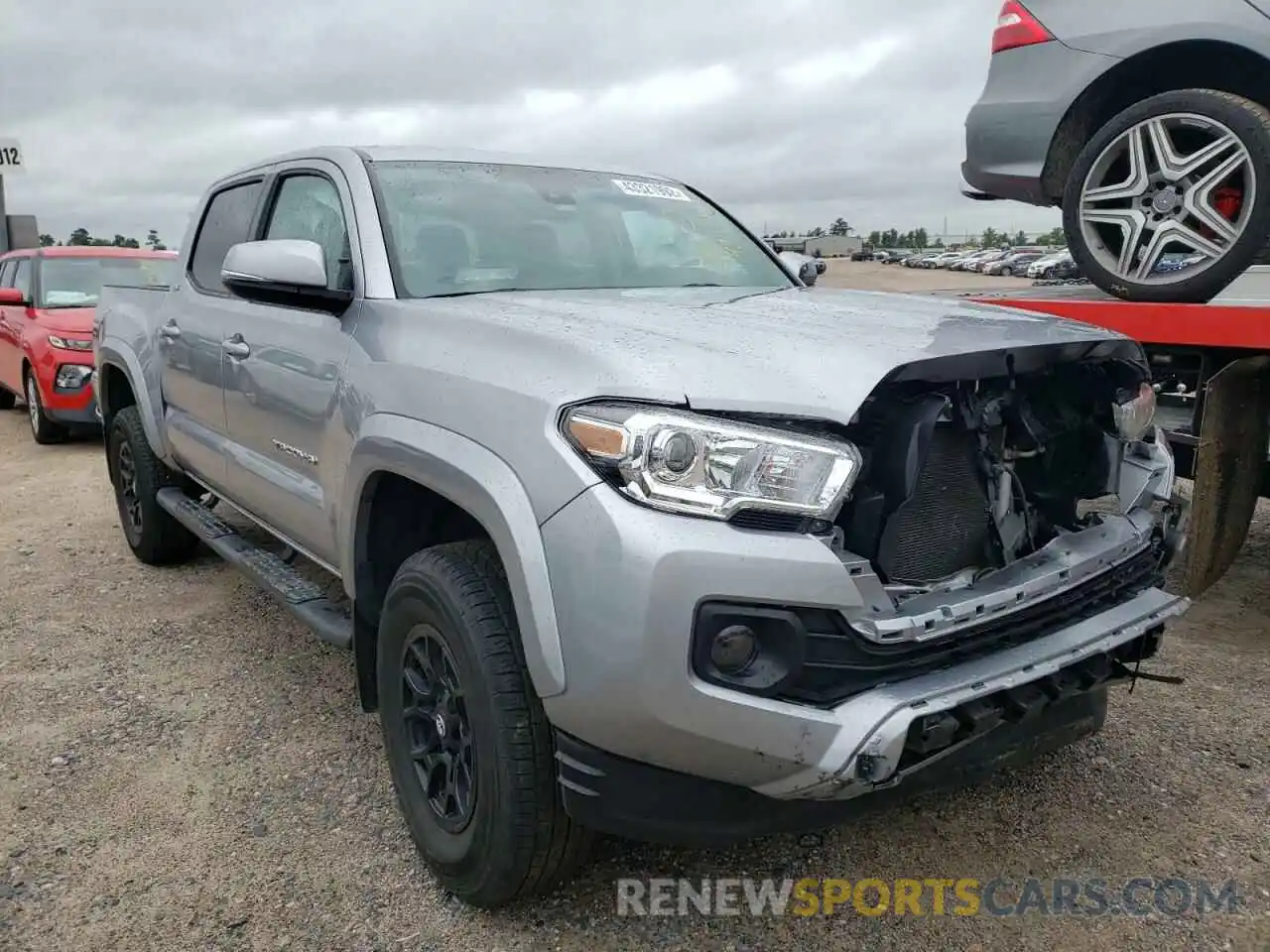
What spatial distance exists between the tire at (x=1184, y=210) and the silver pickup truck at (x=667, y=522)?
Answer: 1.33 m

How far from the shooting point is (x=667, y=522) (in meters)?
1.82

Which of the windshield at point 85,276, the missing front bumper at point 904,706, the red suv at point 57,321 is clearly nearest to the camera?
the missing front bumper at point 904,706

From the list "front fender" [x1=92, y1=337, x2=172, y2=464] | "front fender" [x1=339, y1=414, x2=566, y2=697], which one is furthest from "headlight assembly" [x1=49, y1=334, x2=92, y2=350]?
"front fender" [x1=339, y1=414, x2=566, y2=697]

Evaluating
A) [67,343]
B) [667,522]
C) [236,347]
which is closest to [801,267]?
[236,347]

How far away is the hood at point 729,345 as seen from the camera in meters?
1.93

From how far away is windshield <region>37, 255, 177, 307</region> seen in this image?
922cm

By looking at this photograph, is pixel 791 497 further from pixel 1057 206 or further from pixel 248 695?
pixel 1057 206

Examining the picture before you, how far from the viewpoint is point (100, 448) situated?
8.93 m

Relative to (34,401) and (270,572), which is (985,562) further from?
(34,401)

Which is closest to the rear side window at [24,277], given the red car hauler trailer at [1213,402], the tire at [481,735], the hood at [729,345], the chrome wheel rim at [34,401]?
the chrome wheel rim at [34,401]

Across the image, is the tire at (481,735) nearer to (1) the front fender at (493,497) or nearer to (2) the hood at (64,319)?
(1) the front fender at (493,497)

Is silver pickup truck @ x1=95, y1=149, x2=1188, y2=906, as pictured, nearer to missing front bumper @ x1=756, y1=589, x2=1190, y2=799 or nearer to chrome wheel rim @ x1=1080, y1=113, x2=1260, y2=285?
missing front bumper @ x1=756, y1=589, x2=1190, y2=799

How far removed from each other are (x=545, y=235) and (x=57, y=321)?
726 centimetres

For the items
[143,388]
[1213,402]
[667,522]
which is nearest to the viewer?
[667,522]
